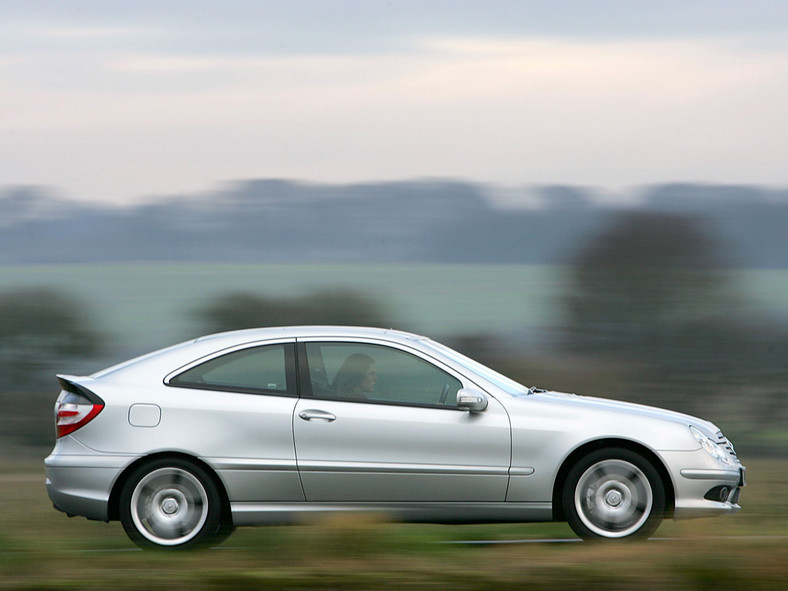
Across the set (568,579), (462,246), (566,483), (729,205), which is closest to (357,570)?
(568,579)

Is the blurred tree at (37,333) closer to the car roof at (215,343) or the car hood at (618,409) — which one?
the car roof at (215,343)

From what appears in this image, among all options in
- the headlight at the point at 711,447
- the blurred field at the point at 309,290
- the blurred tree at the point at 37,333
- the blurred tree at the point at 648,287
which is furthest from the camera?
the blurred tree at the point at 37,333

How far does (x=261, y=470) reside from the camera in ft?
21.6

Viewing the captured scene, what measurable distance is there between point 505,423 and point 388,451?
71 centimetres

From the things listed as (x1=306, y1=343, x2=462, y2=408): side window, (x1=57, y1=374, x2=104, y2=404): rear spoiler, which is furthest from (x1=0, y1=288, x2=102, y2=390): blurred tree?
(x1=306, y1=343, x2=462, y2=408): side window

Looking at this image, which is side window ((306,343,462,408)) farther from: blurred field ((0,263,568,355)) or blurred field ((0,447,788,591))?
blurred field ((0,263,568,355))

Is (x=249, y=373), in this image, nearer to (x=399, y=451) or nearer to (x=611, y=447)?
(x=399, y=451)

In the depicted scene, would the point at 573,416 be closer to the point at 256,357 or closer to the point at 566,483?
the point at 566,483

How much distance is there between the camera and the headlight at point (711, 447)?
6.80 m

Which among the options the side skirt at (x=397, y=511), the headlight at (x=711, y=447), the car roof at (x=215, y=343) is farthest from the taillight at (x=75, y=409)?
the headlight at (x=711, y=447)

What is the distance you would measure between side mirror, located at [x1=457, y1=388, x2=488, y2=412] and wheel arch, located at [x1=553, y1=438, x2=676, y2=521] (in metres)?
0.60

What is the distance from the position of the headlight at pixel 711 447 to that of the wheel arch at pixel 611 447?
312 mm

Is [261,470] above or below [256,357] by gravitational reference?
below

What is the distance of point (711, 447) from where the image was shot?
6852 mm
